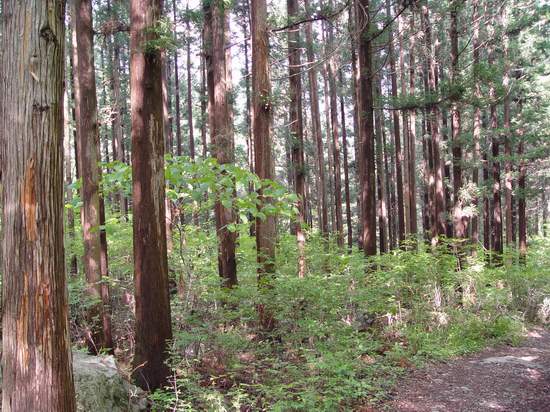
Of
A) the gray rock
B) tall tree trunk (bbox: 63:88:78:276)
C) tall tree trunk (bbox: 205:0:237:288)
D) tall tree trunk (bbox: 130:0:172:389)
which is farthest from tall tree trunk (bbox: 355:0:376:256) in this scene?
tall tree trunk (bbox: 63:88:78:276)

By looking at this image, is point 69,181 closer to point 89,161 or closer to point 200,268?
point 89,161

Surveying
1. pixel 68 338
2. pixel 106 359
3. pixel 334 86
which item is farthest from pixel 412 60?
pixel 68 338

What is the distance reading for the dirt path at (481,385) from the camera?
5.77m

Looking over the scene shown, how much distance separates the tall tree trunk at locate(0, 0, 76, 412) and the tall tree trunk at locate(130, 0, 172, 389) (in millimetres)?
2776

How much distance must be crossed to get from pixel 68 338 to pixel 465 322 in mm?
8854

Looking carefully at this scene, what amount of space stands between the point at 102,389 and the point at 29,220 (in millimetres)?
2615

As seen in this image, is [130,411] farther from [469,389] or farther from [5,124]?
[469,389]

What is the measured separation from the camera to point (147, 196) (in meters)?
5.51

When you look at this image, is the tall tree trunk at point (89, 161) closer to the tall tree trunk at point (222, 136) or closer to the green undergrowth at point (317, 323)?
the green undergrowth at point (317, 323)

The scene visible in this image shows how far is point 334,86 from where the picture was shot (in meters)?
23.6

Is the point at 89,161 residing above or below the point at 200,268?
above

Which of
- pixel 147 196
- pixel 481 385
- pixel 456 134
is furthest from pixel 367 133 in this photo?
pixel 147 196

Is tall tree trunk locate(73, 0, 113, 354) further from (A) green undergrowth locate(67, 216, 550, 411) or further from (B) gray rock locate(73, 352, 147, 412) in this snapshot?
(B) gray rock locate(73, 352, 147, 412)

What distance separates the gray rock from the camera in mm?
4352
